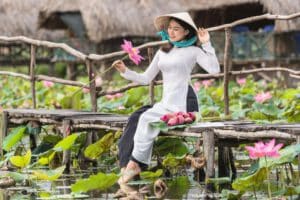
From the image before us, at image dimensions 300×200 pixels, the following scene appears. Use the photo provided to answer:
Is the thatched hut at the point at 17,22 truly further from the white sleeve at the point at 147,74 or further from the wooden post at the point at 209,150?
the wooden post at the point at 209,150

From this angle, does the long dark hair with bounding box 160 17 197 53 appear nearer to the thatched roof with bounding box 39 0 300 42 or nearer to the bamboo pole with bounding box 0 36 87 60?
the bamboo pole with bounding box 0 36 87 60

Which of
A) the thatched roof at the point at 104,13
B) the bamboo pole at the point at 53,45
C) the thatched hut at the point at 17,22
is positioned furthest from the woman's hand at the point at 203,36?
the thatched hut at the point at 17,22

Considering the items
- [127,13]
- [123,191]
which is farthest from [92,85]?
[127,13]

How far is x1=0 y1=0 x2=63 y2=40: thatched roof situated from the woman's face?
14.3m

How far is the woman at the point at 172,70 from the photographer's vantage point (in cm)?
665

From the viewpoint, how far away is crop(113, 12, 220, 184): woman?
6652 millimetres

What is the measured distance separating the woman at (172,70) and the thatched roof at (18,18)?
14.3 metres

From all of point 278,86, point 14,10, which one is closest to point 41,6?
point 14,10

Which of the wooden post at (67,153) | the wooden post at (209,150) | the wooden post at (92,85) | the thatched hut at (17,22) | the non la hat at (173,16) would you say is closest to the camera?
the wooden post at (209,150)

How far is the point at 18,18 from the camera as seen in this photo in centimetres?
2166

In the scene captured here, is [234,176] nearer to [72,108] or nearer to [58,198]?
[58,198]

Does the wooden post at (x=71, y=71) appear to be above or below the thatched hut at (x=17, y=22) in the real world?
below

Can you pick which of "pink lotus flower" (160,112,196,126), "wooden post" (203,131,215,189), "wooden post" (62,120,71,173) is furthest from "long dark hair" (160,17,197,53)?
"wooden post" (62,120,71,173)

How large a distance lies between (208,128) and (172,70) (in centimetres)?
47
